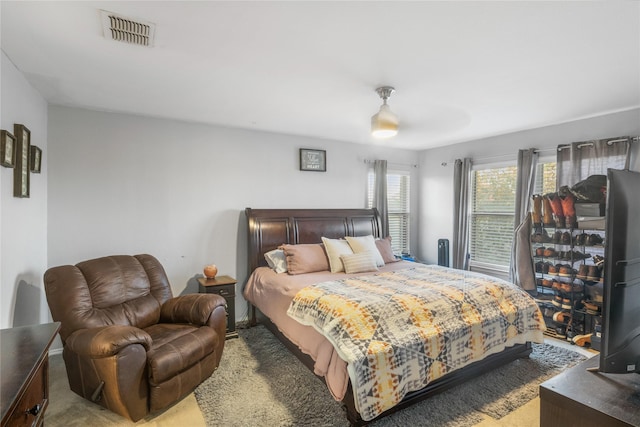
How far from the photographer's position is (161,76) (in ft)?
8.30

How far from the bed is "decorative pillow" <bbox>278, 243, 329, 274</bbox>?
0.07 m

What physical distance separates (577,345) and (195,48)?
172 inches

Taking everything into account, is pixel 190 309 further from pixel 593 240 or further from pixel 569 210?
pixel 593 240

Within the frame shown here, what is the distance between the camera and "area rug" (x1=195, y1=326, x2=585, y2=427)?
221cm

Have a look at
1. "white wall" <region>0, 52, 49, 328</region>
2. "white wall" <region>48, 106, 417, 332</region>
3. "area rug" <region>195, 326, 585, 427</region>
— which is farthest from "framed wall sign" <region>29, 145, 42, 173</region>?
"area rug" <region>195, 326, 585, 427</region>

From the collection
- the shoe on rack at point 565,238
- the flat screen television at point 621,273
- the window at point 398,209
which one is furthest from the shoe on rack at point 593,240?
the flat screen television at point 621,273

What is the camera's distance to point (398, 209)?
18.2ft

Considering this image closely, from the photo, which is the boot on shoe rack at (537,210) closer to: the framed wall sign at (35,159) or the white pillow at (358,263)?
the white pillow at (358,263)

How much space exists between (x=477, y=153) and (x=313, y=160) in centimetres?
245

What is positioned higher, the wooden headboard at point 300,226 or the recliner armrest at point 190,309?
the wooden headboard at point 300,226

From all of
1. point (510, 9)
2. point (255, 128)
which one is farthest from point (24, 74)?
point (510, 9)

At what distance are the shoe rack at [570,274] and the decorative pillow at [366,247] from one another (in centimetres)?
178

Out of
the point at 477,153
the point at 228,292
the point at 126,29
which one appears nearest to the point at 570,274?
the point at 477,153

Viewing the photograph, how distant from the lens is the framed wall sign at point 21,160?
88.1 inches
